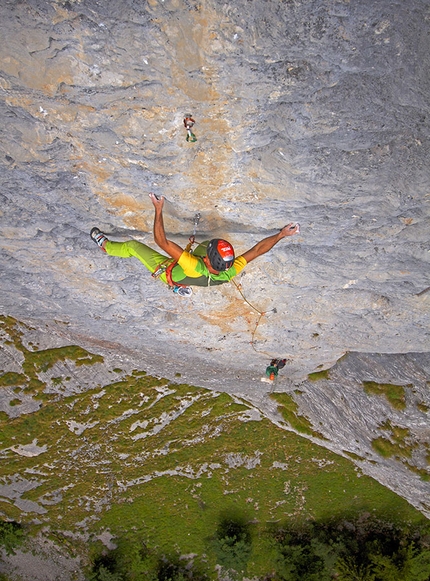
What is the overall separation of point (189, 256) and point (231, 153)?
1.89 m

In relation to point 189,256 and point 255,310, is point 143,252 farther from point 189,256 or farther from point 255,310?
point 255,310

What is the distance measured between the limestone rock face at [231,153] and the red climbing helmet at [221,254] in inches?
43.2

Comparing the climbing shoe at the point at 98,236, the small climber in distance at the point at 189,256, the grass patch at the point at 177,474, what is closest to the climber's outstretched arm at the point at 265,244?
the small climber in distance at the point at 189,256

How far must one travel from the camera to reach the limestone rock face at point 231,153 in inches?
172

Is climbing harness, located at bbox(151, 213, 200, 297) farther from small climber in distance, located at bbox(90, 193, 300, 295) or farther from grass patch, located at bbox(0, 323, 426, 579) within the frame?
grass patch, located at bbox(0, 323, 426, 579)

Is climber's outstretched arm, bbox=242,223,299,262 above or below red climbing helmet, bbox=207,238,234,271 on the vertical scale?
above

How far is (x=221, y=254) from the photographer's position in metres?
6.07

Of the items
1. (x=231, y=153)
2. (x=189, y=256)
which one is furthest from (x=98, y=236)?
(x=231, y=153)

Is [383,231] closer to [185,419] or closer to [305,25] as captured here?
[305,25]

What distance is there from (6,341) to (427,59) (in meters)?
13.6

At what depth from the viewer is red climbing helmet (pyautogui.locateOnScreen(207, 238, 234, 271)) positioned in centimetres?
608

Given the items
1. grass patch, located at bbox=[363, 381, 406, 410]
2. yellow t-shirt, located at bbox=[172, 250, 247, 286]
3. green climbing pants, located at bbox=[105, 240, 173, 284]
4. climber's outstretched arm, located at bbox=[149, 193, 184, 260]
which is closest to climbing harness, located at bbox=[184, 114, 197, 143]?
climber's outstretched arm, located at bbox=[149, 193, 184, 260]

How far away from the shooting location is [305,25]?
426 cm

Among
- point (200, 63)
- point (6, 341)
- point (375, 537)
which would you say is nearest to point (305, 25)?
point (200, 63)
